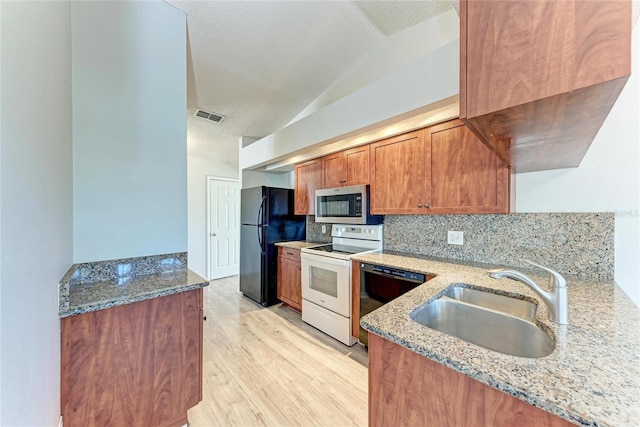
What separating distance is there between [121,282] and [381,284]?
180 cm

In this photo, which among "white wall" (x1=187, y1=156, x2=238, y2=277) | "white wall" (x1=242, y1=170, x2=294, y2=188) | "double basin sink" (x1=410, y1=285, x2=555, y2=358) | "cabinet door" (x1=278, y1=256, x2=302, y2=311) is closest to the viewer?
"double basin sink" (x1=410, y1=285, x2=555, y2=358)

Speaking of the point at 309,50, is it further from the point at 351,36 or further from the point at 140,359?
the point at 140,359

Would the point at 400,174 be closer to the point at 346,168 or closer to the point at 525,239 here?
the point at 346,168

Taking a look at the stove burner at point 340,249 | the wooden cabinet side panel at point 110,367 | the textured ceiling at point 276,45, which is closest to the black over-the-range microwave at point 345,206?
the stove burner at point 340,249

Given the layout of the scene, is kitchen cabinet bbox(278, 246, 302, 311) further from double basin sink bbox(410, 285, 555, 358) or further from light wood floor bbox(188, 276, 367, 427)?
double basin sink bbox(410, 285, 555, 358)

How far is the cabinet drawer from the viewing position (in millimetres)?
3036

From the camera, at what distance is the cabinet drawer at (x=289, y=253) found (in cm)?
304

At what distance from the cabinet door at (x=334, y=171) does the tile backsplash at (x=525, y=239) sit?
843mm

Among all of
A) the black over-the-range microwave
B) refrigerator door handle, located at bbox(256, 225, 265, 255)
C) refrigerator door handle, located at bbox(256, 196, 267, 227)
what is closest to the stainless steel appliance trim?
the black over-the-range microwave

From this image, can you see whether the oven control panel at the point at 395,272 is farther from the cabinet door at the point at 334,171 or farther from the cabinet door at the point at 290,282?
the cabinet door at the point at 290,282

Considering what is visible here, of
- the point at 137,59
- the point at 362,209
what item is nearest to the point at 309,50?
the point at 137,59

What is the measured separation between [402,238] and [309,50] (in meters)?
2.07

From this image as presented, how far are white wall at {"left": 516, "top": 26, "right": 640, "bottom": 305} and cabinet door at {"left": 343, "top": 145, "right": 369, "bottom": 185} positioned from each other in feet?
4.79

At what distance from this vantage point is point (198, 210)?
468 centimetres
